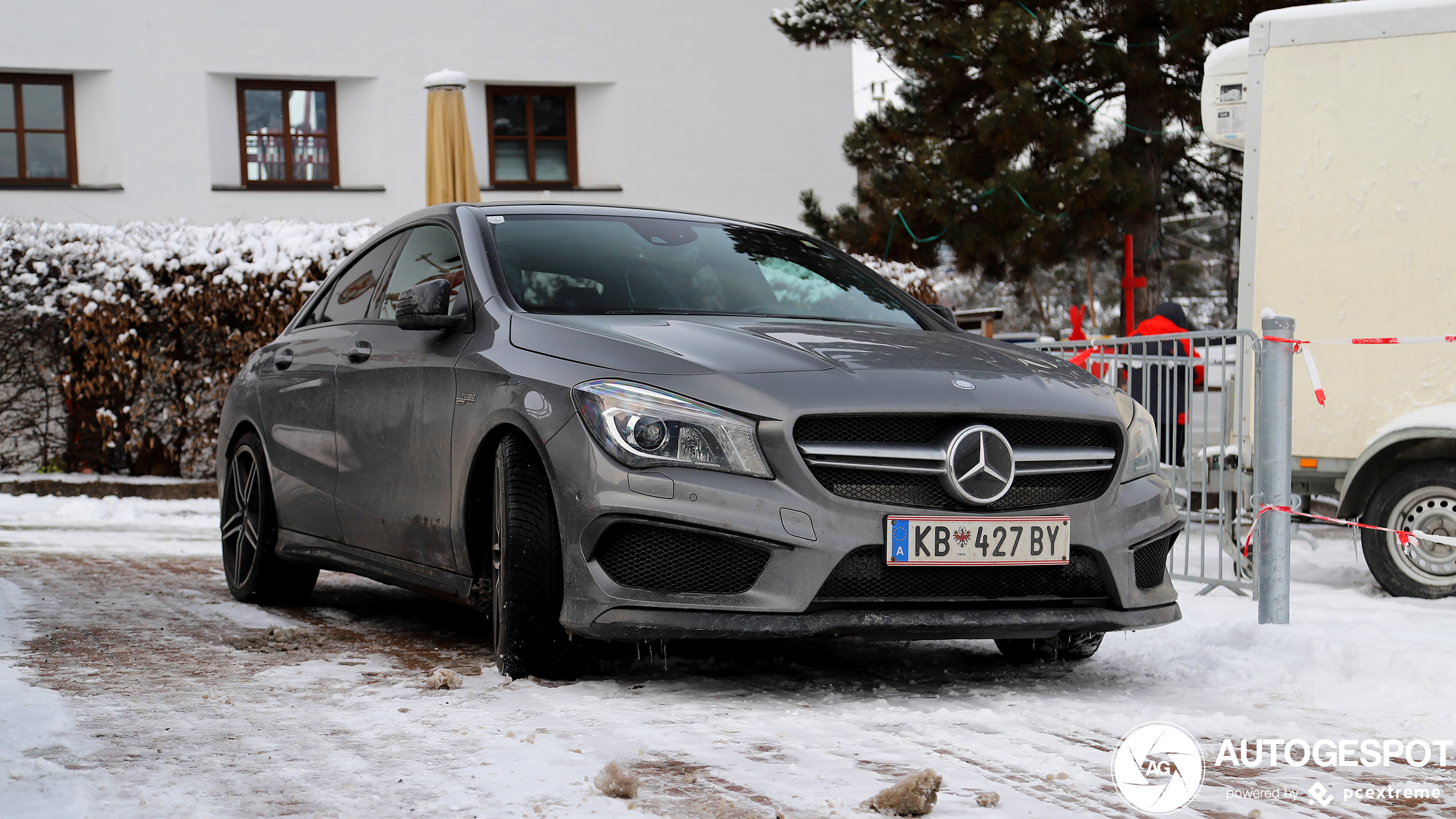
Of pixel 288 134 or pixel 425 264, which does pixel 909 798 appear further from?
pixel 288 134

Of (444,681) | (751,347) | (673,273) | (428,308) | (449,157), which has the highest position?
(449,157)

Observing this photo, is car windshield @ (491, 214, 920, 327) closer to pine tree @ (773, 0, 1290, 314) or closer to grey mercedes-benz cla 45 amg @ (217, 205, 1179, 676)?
grey mercedes-benz cla 45 amg @ (217, 205, 1179, 676)

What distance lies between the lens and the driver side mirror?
508 cm

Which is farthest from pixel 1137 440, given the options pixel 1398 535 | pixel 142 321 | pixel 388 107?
pixel 388 107

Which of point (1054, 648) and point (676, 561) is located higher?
point (676, 561)

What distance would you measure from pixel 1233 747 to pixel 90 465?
10.9 metres

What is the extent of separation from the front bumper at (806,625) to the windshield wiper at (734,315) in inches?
46.0

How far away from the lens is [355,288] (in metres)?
6.34

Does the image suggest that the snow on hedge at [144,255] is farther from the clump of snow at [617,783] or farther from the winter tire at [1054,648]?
the clump of snow at [617,783]

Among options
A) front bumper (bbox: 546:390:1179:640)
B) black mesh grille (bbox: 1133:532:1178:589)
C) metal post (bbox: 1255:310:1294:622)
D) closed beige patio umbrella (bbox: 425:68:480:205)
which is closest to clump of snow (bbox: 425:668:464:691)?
front bumper (bbox: 546:390:1179:640)

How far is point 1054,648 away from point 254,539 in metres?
3.42

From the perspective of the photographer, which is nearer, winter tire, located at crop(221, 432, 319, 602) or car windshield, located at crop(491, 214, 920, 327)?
car windshield, located at crop(491, 214, 920, 327)

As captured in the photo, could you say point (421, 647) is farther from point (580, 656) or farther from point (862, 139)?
point (862, 139)

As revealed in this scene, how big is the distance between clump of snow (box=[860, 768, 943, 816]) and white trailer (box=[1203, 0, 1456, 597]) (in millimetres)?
5413
